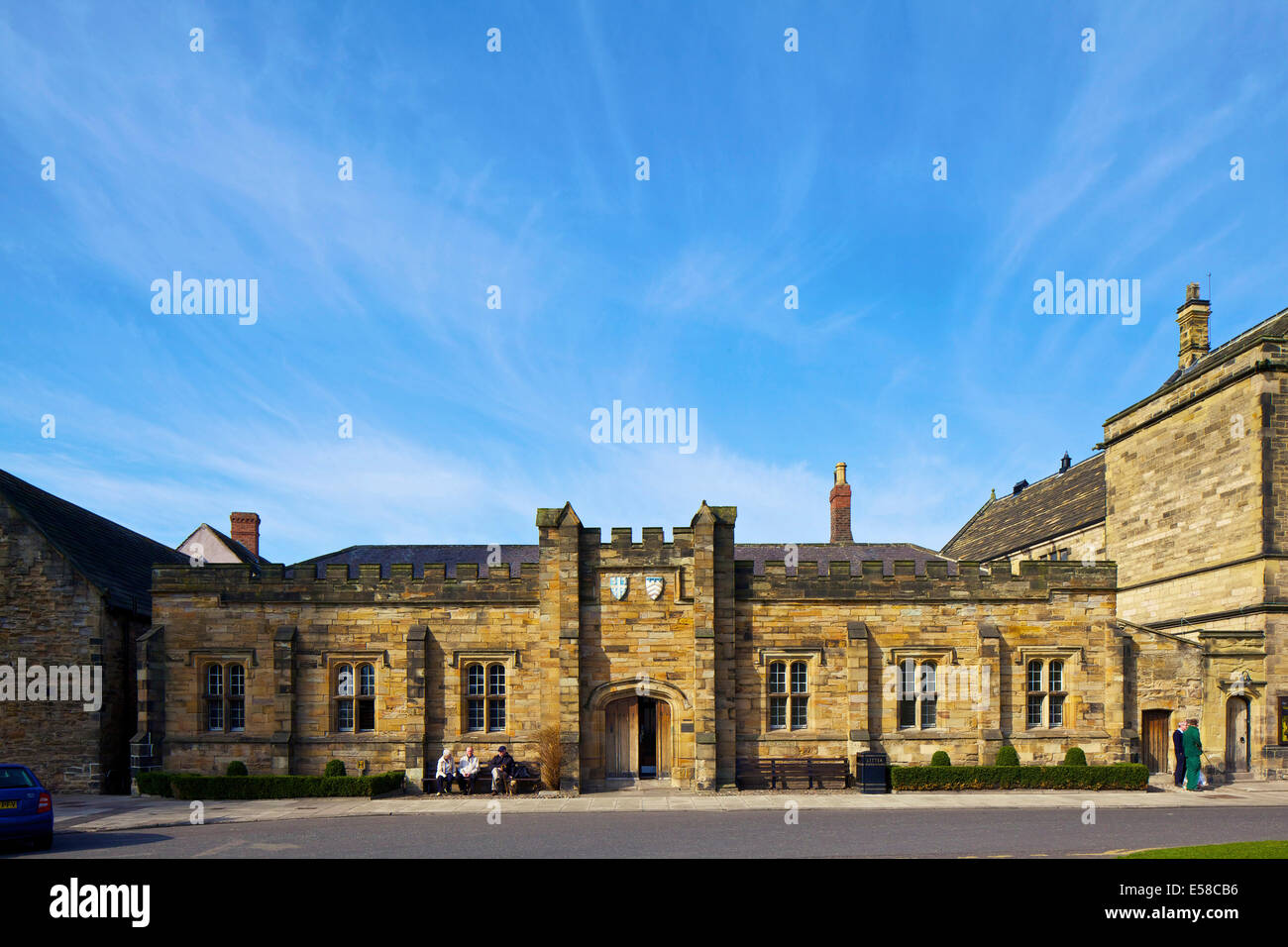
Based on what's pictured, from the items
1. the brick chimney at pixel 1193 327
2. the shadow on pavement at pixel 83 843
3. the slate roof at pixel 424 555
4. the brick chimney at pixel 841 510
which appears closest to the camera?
the shadow on pavement at pixel 83 843

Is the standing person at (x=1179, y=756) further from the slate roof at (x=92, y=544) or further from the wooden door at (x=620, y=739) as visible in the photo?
the slate roof at (x=92, y=544)

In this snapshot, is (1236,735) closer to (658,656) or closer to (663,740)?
(663,740)

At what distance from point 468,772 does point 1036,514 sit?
32011 millimetres

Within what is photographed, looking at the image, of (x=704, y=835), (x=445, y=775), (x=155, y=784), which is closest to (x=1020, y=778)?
(x=704, y=835)

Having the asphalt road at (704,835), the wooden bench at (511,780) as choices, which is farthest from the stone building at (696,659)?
the asphalt road at (704,835)

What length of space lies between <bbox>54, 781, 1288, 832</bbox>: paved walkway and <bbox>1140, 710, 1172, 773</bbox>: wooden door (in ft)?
6.74

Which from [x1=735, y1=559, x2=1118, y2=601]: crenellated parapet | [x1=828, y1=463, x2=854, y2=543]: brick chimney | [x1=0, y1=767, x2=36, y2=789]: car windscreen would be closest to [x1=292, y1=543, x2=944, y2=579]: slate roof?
[x1=828, y1=463, x2=854, y2=543]: brick chimney

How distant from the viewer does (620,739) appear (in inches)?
1040

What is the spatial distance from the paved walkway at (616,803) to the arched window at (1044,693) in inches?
116

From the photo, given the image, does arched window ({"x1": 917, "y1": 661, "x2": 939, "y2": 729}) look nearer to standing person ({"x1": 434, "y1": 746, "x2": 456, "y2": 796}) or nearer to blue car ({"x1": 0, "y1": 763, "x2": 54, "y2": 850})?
standing person ({"x1": 434, "y1": 746, "x2": 456, "y2": 796})

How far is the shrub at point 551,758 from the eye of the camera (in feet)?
83.0

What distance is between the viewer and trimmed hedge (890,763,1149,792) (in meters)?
24.4

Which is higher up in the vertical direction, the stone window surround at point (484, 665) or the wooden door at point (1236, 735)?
the stone window surround at point (484, 665)
